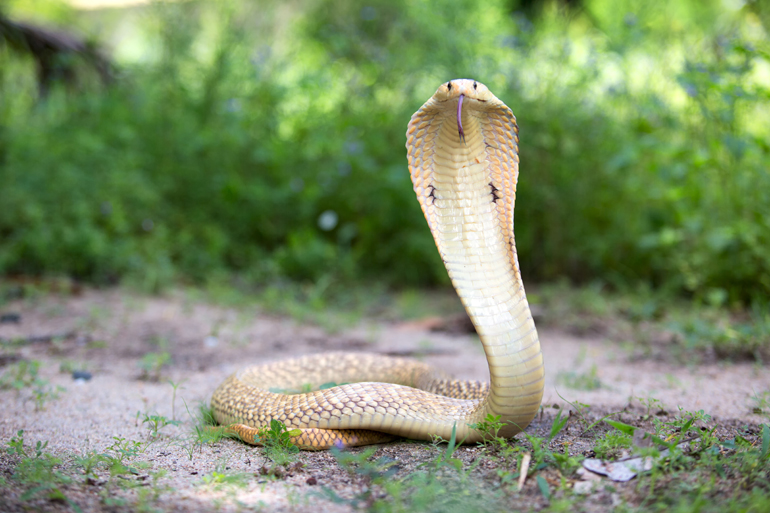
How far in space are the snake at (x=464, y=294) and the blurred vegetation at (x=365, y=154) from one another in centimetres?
283

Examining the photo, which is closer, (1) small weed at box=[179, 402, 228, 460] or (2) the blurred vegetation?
(1) small weed at box=[179, 402, 228, 460]

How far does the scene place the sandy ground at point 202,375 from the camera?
2094 mm

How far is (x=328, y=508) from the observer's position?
1817mm

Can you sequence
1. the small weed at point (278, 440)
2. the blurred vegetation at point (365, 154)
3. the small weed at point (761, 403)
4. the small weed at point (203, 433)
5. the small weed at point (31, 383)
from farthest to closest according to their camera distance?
the blurred vegetation at point (365, 154) → the small weed at point (31, 383) → the small weed at point (761, 403) → the small weed at point (203, 433) → the small weed at point (278, 440)

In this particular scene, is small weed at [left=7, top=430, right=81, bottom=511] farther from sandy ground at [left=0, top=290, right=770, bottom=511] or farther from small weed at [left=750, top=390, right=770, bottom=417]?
small weed at [left=750, top=390, right=770, bottom=417]

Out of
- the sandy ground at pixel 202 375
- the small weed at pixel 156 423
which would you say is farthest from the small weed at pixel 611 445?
the small weed at pixel 156 423

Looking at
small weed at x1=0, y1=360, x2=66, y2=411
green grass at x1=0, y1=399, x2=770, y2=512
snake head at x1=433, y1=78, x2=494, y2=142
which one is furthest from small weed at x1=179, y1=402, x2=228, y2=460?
snake head at x1=433, y1=78, x2=494, y2=142

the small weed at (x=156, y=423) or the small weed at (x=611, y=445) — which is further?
the small weed at (x=156, y=423)

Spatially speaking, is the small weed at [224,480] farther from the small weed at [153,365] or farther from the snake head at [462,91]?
the small weed at [153,365]

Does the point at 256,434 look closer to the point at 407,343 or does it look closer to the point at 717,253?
the point at 407,343

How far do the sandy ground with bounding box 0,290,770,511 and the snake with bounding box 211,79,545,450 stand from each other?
0.40 ft

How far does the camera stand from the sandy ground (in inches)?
82.4

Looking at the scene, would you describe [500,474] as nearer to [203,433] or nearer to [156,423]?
[203,433]

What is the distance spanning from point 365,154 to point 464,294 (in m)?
4.26
